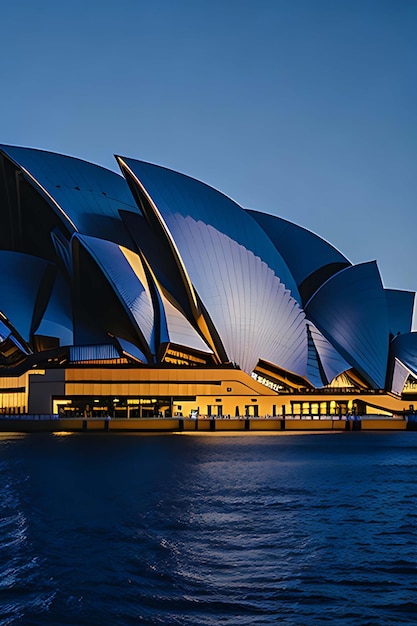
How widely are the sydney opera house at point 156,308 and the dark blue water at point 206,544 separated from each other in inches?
1033

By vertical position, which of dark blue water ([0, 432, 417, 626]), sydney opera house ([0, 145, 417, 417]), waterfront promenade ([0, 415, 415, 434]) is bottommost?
dark blue water ([0, 432, 417, 626])

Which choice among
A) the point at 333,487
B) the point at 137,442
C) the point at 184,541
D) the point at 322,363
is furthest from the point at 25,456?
the point at 322,363

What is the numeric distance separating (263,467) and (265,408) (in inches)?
1190

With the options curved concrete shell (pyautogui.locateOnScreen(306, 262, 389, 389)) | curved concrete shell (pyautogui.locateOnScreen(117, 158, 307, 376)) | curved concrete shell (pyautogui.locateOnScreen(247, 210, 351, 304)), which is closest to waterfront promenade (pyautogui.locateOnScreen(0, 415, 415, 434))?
curved concrete shell (pyautogui.locateOnScreen(117, 158, 307, 376))

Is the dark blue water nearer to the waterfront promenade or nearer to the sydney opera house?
the waterfront promenade

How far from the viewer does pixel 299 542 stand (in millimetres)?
15539

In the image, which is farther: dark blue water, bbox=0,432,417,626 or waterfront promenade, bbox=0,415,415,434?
waterfront promenade, bbox=0,415,415,434

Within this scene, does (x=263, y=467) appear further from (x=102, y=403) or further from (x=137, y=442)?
(x=102, y=403)

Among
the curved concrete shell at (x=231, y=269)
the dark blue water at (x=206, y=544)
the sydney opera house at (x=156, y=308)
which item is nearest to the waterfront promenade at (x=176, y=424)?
the sydney opera house at (x=156, y=308)

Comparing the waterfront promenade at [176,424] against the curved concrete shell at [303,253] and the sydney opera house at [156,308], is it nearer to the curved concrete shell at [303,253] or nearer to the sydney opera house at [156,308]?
the sydney opera house at [156,308]

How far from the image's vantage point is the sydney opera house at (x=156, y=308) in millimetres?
54281

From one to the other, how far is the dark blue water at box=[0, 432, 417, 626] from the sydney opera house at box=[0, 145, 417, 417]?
26.2 metres

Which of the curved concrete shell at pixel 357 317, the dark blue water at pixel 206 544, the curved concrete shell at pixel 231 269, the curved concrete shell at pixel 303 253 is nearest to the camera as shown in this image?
the dark blue water at pixel 206 544

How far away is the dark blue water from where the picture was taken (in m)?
11.2
